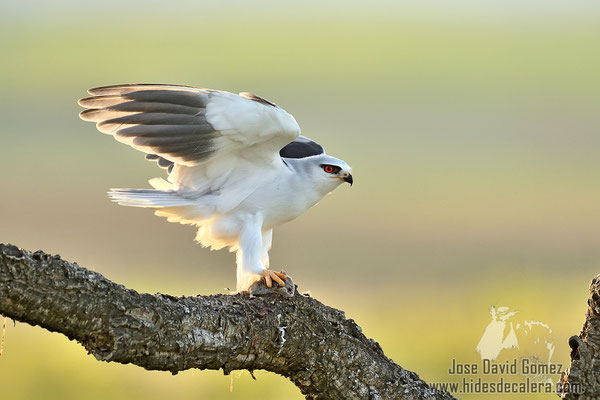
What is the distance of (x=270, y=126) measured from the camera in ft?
23.6

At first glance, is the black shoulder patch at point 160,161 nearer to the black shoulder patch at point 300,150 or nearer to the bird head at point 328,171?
the black shoulder patch at point 300,150

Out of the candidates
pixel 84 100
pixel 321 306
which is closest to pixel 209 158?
pixel 84 100

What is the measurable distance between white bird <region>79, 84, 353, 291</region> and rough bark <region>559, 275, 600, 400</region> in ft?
7.63

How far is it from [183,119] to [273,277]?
1733 millimetres

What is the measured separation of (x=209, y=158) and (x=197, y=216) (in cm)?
62

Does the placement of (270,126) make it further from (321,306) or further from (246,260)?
(321,306)

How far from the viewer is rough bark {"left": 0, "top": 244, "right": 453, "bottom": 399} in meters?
4.51

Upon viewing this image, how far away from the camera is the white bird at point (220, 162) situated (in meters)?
7.11

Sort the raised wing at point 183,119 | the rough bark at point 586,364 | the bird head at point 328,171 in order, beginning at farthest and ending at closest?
1. the bird head at point 328,171
2. the raised wing at point 183,119
3. the rough bark at point 586,364

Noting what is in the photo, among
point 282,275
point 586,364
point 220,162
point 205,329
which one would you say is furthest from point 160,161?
point 586,364

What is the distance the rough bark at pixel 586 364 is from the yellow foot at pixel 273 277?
7.34 ft

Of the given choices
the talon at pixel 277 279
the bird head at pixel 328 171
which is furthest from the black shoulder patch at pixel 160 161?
the talon at pixel 277 279

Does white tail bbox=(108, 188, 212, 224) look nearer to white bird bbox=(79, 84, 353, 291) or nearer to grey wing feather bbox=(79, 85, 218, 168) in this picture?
white bird bbox=(79, 84, 353, 291)

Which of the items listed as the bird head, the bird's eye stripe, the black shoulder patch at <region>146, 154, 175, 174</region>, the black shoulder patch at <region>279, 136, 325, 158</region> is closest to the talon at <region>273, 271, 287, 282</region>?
the bird head
